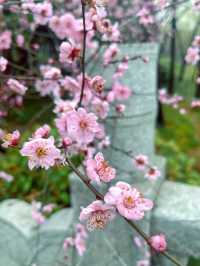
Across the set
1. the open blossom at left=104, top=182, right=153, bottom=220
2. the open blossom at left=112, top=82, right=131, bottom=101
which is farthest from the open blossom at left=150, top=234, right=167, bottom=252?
the open blossom at left=112, top=82, right=131, bottom=101

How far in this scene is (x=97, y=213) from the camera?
105 cm

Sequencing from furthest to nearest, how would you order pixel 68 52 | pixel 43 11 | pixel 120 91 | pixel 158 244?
1. pixel 120 91
2. pixel 43 11
3. pixel 68 52
4. pixel 158 244

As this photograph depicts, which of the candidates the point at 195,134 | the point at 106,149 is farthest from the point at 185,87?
the point at 106,149

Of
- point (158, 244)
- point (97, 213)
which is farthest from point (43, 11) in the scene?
point (158, 244)

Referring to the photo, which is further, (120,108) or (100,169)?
(120,108)

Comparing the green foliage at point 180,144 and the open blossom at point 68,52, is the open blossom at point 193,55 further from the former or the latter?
the green foliage at point 180,144

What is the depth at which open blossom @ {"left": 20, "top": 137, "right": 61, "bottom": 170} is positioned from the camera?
1.11 m

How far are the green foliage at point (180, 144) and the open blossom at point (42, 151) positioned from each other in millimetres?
2399

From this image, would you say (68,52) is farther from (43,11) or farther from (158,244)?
(158,244)

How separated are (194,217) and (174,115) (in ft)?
15.3

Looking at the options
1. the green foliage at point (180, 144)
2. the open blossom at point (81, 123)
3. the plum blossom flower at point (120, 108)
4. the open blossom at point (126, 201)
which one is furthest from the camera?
the green foliage at point (180, 144)

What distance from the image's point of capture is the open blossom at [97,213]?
1019 millimetres

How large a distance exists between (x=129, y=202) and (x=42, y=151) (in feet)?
0.84

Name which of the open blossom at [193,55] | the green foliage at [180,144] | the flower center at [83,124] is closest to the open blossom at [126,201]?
the flower center at [83,124]
